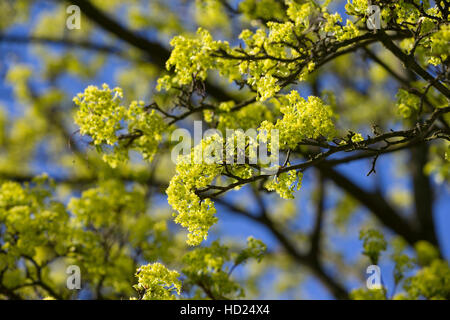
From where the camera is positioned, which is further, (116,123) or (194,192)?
(116,123)

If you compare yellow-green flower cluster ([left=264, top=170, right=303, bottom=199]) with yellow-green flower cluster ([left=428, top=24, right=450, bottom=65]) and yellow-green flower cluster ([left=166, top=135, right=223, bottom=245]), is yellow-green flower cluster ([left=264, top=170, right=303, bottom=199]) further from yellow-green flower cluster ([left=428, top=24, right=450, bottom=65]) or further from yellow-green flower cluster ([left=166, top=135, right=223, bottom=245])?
yellow-green flower cluster ([left=428, top=24, right=450, bottom=65])

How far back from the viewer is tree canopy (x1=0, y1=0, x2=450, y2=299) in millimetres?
5059

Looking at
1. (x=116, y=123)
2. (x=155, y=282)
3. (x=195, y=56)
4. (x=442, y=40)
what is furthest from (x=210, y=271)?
(x=442, y=40)

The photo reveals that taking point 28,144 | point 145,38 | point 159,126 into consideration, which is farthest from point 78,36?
point 159,126

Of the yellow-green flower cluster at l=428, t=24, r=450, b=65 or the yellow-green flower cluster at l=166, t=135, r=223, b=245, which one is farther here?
the yellow-green flower cluster at l=166, t=135, r=223, b=245


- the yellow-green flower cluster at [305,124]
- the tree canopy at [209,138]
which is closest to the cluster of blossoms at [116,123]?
the tree canopy at [209,138]

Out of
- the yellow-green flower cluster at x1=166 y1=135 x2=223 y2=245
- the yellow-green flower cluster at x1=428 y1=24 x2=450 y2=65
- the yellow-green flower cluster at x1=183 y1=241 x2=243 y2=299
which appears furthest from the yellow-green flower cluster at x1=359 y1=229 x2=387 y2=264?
the yellow-green flower cluster at x1=428 y1=24 x2=450 y2=65

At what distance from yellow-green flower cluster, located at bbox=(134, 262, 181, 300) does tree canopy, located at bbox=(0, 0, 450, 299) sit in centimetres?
2

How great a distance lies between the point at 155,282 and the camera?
17.0ft

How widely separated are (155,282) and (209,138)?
1.79m

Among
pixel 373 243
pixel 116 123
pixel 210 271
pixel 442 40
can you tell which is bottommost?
pixel 210 271

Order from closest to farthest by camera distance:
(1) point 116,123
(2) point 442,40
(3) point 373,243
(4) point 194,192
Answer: (2) point 442,40
(4) point 194,192
(1) point 116,123
(3) point 373,243

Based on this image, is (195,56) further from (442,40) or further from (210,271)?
(210,271)
